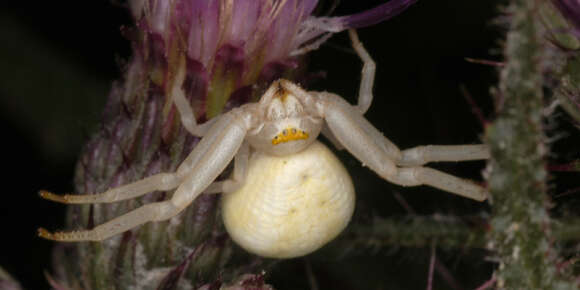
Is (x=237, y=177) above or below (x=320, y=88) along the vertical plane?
above

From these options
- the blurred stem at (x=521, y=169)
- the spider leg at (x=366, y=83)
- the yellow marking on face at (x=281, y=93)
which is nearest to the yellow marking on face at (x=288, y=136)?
the yellow marking on face at (x=281, y=93)

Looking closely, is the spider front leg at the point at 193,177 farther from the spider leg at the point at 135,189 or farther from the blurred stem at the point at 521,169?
the blurred stem at the point at 521,169

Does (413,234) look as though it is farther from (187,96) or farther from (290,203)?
(187,96)

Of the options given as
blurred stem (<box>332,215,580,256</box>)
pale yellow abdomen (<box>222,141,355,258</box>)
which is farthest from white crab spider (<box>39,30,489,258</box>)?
blurred stem (<box>332,215,580,256</box>)

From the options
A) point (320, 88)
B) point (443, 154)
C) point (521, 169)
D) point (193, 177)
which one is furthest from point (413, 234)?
point (521, 169)

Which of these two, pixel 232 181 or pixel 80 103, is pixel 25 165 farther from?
pixel 232 181

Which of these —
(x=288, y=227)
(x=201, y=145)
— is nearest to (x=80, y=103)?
(x=201, y=145)
